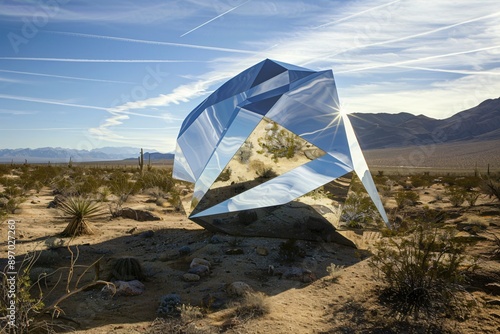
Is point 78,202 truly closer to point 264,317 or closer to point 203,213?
point 203,213

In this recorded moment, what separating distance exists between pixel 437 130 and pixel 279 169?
5533 inches

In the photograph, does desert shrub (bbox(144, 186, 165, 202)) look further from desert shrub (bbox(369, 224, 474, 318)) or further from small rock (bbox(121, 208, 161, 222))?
desert shrub (bbox(369, 224, 474, 318))

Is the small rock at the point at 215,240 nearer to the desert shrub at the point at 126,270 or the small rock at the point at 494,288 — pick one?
the desert shrub at the point at 126,270

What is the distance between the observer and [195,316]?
4.95 metres

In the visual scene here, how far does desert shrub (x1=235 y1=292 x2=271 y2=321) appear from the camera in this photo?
204 inches

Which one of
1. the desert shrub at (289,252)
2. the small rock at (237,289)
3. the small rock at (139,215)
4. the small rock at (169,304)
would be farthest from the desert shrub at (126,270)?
the small rock at (139,215)

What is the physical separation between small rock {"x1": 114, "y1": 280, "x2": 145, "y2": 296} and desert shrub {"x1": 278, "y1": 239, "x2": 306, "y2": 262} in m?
2.57

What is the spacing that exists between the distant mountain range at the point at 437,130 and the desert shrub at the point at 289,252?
10508 centimetres

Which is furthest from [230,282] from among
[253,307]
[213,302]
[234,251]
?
[234,251]

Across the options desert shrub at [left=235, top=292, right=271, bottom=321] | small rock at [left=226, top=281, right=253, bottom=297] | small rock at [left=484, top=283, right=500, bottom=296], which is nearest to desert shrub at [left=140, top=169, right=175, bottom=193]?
small rock at [left=226, top=281, right=253, bottom=297]

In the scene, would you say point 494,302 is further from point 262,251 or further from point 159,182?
point 159,182

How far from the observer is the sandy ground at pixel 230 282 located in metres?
5.00

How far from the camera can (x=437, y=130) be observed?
5251 inches

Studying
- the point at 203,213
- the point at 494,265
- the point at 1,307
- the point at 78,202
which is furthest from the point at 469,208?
the point at 1,307
